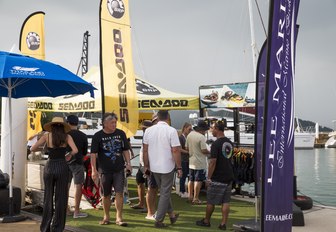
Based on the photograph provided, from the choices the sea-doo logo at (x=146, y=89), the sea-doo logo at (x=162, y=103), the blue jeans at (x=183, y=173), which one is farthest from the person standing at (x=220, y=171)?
the sea-doo logo at (x=146, y=89)

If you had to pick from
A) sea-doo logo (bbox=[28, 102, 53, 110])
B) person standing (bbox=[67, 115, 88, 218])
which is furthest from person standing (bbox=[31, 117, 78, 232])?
sea-doo logo (bbox=[28, 102, 53, 110])

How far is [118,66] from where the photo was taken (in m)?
8.04

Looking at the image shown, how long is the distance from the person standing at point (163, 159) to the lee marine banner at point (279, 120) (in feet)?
8.71

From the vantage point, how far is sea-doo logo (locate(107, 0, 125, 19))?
8.38 meters

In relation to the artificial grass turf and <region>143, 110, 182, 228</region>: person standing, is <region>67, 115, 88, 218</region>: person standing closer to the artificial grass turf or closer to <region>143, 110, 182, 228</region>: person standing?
the artificial grass turf

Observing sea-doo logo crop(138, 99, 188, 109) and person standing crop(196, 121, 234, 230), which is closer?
person standing crop(196, 121, 234, 230)

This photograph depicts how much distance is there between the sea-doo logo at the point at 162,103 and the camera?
9.80m

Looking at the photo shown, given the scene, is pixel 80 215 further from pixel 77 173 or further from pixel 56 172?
pixel 56 172

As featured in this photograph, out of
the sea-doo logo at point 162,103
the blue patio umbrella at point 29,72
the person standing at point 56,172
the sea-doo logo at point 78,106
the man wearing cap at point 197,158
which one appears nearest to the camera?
the person standing at point 56,172

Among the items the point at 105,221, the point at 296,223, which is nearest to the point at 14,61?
the point at 105,221

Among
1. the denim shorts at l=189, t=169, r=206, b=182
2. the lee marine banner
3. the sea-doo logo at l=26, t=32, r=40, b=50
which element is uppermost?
the sea-doo logo at l=26, t=32, r=40, b=50

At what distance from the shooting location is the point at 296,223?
19.4 feet

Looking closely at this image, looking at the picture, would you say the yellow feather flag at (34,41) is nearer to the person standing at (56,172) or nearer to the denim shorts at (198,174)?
the denim shorts at (198,174)

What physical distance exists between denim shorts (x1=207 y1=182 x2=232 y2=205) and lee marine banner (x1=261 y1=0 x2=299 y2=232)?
2410mm
